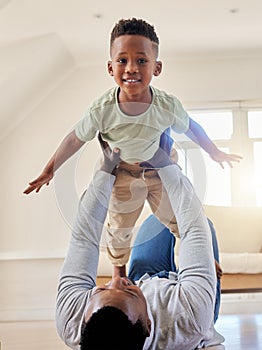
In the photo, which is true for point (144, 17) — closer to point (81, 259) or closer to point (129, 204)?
point (129, 204)

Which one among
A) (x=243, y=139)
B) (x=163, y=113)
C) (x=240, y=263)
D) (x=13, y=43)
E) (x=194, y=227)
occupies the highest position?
(x=13, y=43)

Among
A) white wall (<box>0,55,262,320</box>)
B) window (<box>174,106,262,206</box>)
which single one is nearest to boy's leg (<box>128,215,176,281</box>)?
window (<box>174,106,262,206</box>)

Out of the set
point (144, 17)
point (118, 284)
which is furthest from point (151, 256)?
point (144, 17)

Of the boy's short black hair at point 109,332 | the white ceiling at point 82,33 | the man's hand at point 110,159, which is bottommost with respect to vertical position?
the boy's short black hair at point 109,332

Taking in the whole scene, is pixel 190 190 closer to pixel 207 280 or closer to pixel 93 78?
pixel 207 280

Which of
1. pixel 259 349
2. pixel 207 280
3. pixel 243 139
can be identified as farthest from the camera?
pixel 243 139

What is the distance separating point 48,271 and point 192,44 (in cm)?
201

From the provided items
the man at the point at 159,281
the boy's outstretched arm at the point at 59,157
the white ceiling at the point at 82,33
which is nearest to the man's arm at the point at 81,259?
the man at the point at 159,281

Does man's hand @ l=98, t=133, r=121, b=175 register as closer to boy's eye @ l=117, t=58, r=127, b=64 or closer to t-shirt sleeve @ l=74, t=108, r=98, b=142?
t-shirt sleeve @ l=74, t=108, r=98, b=142

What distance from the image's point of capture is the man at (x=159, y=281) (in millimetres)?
936

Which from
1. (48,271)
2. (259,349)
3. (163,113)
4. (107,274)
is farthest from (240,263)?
(163,113)

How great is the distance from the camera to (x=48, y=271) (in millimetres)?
3516

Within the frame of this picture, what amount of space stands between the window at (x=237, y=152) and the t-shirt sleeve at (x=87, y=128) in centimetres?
243

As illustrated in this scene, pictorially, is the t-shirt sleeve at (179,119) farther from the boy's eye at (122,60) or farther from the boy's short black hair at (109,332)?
the boy's short black hair at (109,332)
